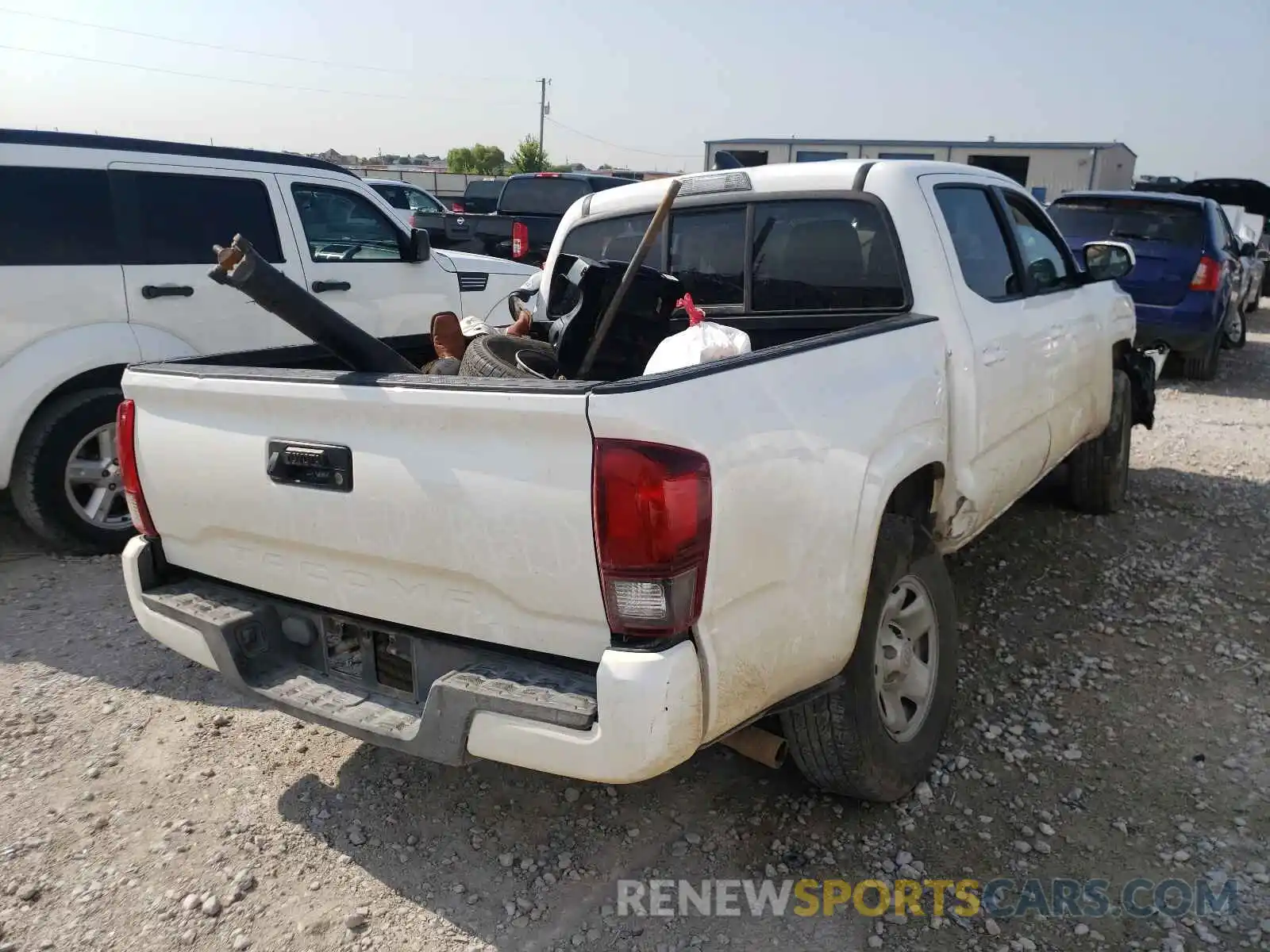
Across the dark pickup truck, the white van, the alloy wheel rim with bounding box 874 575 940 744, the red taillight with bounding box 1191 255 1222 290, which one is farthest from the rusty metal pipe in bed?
the dark pickup truck

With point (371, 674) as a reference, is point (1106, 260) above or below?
above

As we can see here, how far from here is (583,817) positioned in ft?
9.77

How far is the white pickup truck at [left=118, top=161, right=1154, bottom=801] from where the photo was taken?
6.88 feet

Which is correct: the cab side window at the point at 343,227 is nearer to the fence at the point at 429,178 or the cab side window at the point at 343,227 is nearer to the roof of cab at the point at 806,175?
the roof of cab at the point at 806,175

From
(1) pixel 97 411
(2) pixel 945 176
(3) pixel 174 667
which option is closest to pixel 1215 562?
(2) pixel 945 176

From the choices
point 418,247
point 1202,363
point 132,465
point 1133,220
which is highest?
point 1133,220

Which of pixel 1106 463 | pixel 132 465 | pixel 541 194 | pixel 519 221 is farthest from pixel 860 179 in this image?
pixel 541 194

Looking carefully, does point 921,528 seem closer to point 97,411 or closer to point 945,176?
point 945,176

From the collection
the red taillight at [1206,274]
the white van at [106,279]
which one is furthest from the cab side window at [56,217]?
the red taillight at [1206,274]

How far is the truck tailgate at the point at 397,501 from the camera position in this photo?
2148 mm

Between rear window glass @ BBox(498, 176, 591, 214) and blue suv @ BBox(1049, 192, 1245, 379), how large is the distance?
264 inches

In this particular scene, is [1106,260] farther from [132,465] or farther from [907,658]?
[132,465]

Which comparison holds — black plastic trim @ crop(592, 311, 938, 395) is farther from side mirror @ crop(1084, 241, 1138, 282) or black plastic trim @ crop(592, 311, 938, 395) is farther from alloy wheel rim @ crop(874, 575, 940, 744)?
side mirror @ crop(1084, 241, 1138, 282)

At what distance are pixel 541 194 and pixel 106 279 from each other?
9.58m
